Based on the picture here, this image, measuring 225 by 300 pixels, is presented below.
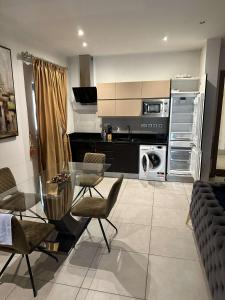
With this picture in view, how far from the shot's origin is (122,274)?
1923 mm

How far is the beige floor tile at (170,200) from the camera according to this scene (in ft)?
10.7

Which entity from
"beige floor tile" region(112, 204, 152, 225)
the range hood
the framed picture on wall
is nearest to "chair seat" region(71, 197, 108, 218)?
"beige floor tile" region(112, 204, 152, 225)

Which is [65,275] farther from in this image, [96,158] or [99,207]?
[96,158]

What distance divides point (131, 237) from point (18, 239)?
1365 millimetres

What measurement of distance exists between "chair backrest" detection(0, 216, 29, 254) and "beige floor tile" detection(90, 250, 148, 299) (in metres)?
0.70

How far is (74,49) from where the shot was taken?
13.1 ft

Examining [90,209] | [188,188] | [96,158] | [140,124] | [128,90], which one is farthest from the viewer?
[140,124]

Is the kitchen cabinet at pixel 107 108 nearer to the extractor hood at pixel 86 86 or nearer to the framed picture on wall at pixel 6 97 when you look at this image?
the extractor hood at pixel 86 86

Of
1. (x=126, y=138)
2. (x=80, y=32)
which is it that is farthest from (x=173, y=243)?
(x=80, y=32)

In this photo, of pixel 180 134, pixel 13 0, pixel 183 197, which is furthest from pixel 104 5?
pixel 183 197

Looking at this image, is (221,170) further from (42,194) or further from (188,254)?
(42,194)

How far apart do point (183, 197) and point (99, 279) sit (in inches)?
84.9

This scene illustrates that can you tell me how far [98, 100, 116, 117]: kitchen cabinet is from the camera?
4387 mm

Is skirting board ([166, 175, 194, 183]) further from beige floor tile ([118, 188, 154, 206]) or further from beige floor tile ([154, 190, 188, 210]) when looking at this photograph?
beige floor tile ([118, 188, 154, 206])
